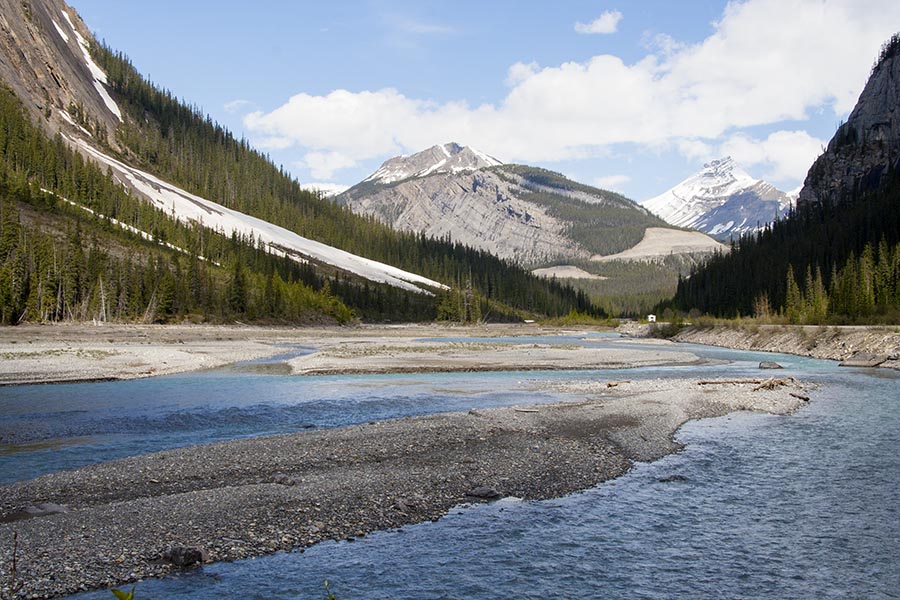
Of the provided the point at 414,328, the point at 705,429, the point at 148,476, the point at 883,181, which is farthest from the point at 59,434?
the point at 883,181

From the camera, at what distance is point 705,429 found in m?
26.6

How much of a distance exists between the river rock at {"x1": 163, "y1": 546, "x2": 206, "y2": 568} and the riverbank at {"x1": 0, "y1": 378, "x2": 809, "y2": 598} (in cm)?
16

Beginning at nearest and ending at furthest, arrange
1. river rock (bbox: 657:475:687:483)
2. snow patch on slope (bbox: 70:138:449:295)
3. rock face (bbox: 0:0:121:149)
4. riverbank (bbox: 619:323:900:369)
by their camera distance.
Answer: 1. river rock (bbox: 657:475:687:483)
2. riverbank (bbox: 619:323:900:369)
3. rock face (bbox: 0:0:121:149)
4. snow patch on slope (bbox: 70:138:449:295)

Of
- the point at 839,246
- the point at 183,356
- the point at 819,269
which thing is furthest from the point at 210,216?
the point at 839,246

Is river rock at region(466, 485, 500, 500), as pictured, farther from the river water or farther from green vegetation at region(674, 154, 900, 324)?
green vegetation at region(674, 154, 900, 324)

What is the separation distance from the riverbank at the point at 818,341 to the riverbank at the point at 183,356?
14.8m

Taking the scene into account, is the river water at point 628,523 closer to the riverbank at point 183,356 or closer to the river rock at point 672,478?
the river rock at point 672,478

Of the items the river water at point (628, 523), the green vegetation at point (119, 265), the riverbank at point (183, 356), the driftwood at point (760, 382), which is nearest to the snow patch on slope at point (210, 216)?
the green vegetation at point (119, 265)

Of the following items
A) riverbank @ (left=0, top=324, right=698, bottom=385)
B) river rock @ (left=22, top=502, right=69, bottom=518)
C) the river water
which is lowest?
the river water

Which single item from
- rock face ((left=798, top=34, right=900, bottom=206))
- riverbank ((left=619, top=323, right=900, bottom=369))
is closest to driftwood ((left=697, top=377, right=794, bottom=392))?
riverbank ((left=619, top=323, right=900, bottom=369))

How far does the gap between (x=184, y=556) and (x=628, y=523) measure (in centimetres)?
984

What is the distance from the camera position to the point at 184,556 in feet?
39.7

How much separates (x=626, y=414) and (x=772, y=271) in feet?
409

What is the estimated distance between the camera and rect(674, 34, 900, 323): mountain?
3433 inches
